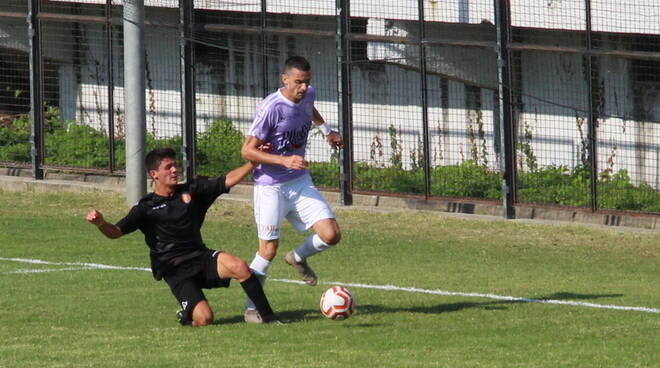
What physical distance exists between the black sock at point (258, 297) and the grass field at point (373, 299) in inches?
6.7

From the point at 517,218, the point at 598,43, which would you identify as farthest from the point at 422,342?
the point at 598,43

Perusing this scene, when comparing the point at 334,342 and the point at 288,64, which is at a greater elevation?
the point at 288,64

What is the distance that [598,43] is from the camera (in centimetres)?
1980

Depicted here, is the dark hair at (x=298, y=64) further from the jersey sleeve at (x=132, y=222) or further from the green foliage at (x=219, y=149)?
the green foliage at (x=219, y=149)

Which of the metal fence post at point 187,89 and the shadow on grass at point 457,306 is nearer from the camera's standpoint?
the shadow on grass at point 457,306

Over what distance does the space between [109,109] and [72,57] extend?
208 cm

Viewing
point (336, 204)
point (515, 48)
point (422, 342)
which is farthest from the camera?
point (336, 204)

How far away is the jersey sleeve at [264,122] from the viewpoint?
37.3 ft

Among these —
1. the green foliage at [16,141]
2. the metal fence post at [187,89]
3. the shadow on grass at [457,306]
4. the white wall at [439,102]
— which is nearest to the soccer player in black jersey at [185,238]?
the shadow on grass at [457,306]

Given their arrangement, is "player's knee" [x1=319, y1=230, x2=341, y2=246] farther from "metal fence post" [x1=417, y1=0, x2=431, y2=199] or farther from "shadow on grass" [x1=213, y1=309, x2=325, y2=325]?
"metal fence post" [x1=417, y1=0, x2=431, y2=199]

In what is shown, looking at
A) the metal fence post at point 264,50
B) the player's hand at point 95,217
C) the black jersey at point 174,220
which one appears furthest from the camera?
the metal fence post at point 264,50

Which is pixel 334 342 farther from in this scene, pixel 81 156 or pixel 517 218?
pixel 81 156

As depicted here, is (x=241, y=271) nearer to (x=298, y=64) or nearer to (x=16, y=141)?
(x=298, y=64)

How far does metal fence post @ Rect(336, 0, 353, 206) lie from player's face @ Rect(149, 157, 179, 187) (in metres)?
9.29
